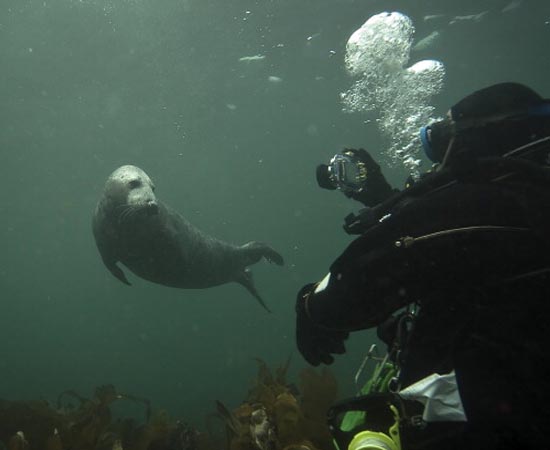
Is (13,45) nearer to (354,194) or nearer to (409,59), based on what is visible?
(409,59)

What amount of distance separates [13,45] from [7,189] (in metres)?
18.6

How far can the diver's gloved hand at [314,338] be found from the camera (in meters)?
1.98

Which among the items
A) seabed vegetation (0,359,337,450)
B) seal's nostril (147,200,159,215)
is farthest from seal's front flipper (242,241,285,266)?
seabed vegetation (0,359,337,450)

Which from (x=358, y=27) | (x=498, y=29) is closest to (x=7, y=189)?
(x=358, y=27)

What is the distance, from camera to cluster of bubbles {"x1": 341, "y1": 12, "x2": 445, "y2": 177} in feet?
55.8

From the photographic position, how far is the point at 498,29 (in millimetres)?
16938

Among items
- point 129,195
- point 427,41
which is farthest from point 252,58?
point 129,195

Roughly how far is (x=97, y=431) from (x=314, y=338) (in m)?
3.38

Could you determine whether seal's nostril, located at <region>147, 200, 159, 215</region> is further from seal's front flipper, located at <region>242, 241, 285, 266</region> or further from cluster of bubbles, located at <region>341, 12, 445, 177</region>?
cluster of bubbles, located at <region>341, 12, 445, 177</region>

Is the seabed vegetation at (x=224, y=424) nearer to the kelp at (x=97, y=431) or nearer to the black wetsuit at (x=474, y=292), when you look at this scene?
the kelp at (x=97, y=431)

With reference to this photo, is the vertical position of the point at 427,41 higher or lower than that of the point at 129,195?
higher

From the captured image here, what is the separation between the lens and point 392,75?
17.4m

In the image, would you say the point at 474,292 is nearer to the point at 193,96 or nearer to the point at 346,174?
the point at 346,174

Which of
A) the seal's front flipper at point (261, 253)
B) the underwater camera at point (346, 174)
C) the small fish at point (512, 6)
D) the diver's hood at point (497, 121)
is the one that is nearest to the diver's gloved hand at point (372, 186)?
the underwater camera at point (346, 174)
